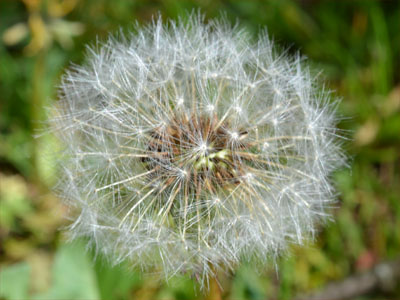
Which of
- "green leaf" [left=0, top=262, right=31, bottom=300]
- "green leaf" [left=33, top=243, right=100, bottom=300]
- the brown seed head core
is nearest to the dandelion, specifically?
the brown seed head core

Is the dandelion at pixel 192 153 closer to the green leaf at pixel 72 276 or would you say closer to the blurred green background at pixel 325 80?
the green leaf at pixel 72 276

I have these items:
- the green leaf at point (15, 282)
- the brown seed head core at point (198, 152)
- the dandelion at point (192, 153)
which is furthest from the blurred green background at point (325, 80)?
the brown seed head core at point (198, 152)

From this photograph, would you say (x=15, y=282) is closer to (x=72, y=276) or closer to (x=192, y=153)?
(x=72, y=276)

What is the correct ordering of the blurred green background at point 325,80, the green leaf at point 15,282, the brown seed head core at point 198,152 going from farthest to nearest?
the blurred green background at point 325,80
the green leaf at point 15,282
the brown seed head core at point 198,152

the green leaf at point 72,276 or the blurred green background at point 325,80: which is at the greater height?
the blurred green background at point 325,80

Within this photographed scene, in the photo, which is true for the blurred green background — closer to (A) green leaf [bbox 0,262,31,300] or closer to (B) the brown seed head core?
(A) green leaf [bbox 0,262,31,300]

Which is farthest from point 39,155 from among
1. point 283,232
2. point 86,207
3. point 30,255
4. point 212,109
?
point 283,232

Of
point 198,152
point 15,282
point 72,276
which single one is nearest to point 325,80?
point 198,152

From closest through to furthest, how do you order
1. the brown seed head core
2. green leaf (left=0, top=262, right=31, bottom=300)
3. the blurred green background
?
the brown seed head core
green leaf (left=0, top=262, right=31, bottom=300)
the blurred green background
